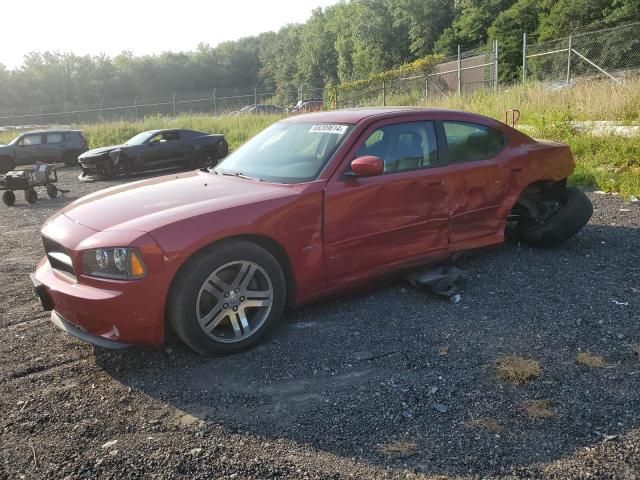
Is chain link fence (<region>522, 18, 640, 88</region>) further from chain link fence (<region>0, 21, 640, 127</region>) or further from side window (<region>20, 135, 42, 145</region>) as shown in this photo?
side window (<region>20, 135, 42, 145</region>)

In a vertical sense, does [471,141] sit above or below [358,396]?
above

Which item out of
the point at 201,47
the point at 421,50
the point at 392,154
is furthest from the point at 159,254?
the point at 201,47

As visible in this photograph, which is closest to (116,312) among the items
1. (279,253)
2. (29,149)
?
(279,253)

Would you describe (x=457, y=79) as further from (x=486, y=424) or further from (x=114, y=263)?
(x=486, y=424)

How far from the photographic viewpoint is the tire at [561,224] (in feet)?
17.1

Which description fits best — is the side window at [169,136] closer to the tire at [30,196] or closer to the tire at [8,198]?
the tire at [30,196]

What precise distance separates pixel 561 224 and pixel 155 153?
12436 millimetres

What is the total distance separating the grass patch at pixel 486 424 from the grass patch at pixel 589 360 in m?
0.88

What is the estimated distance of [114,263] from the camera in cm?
315

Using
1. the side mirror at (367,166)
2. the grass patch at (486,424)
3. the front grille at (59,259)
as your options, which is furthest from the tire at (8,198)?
the grass patch at (486,424)

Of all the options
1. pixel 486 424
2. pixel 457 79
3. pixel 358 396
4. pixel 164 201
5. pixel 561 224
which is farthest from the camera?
pixel 457 79

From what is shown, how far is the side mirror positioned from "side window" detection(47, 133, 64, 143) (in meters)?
18.6

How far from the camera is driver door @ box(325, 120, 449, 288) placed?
3846 millimetres

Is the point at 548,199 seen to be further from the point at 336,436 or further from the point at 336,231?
the point at 336,436
